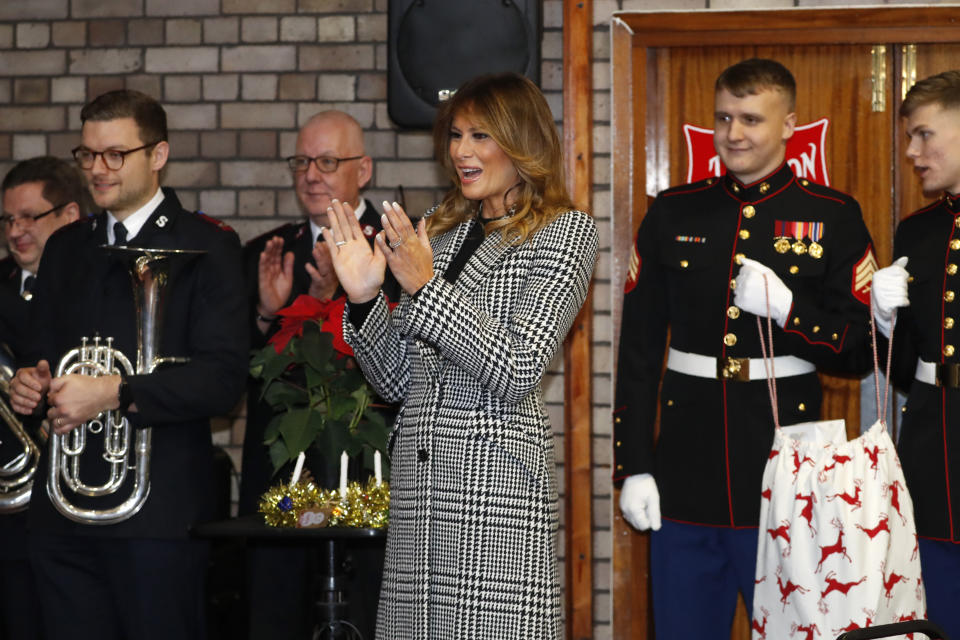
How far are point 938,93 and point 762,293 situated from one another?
72 centimetres

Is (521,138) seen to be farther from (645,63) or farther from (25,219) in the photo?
(25,219)

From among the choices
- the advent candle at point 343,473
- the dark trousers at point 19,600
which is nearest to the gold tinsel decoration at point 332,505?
the advent candle at point 343,473

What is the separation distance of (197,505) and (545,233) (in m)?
1.32

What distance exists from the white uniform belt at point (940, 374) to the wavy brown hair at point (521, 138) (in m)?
1.15

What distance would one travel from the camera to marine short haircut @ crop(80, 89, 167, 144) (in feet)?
10.6

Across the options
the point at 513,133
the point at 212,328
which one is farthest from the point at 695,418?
the point at 212,328

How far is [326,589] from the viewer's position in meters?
3.01

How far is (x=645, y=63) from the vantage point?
13.1ft

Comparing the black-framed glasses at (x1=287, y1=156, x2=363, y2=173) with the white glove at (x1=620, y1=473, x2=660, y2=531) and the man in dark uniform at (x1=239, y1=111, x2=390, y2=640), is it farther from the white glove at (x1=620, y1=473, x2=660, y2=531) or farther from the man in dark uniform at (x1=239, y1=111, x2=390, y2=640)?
the white glove at (x1=620, y1=473, x2=660, y2=531)

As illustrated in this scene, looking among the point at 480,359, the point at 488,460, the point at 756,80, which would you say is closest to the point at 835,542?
the point at 488,460

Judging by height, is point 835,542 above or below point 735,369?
below

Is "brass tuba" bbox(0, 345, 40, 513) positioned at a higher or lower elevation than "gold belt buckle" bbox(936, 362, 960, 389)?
lower

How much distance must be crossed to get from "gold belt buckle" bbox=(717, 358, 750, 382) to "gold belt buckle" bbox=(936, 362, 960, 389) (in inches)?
19.2

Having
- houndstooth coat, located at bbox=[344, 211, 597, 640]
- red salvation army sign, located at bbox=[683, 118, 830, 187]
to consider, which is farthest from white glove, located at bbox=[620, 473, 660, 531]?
red salvation army sign, located at bbox=[683, 118, 830, 187]
